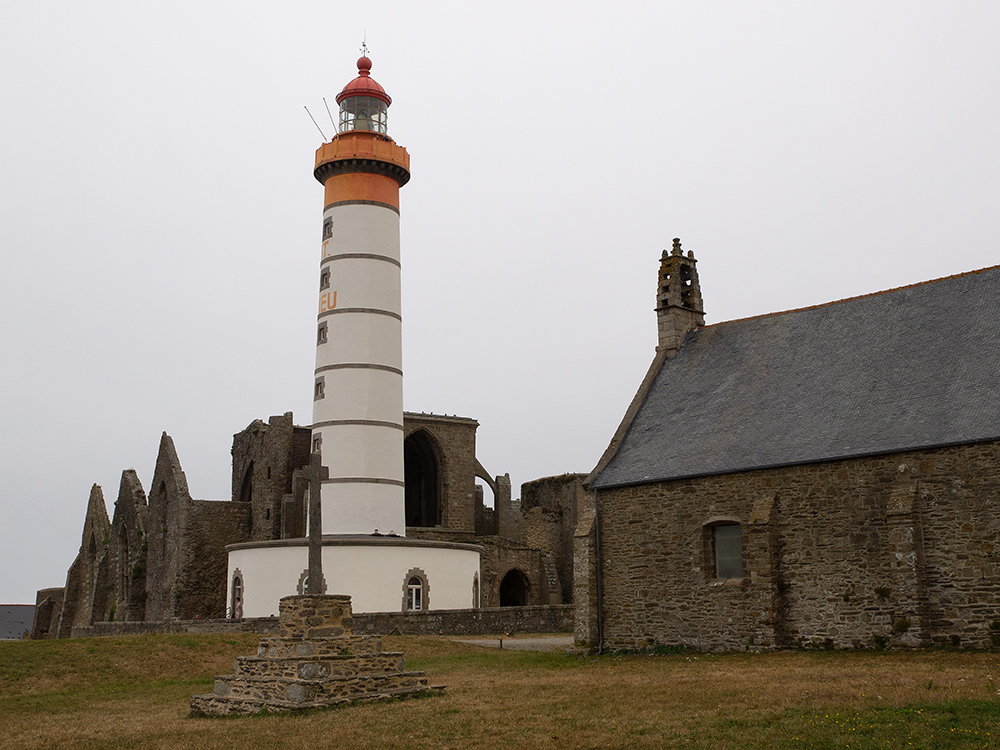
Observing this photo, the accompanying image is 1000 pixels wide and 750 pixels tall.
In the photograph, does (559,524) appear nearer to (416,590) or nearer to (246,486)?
(246,486)

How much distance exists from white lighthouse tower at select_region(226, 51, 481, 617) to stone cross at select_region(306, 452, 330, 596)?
13311 mm

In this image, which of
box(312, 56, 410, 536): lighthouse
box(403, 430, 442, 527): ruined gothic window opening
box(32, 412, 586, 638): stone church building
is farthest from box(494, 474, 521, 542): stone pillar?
box(312, 56, 410, 536): lighthouse

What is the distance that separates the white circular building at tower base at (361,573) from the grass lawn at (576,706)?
9.89 meters

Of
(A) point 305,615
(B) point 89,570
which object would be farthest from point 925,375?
(B) point 89,570

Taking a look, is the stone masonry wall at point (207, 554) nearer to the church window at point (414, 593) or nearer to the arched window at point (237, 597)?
the arched window at point (237, 597)

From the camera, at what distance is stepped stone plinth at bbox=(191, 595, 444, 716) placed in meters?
13.6

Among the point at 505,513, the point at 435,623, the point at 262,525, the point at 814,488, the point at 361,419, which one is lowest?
the point at 435,623

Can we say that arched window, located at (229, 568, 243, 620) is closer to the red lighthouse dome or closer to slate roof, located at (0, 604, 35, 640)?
the red lighthouse dome

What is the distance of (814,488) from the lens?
19.7 m

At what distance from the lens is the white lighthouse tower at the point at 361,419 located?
30219 millimetres

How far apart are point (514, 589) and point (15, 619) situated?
2814 centimetres

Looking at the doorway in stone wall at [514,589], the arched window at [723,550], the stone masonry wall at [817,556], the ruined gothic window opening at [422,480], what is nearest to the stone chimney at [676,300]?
the stone masonry wall at [817,556]

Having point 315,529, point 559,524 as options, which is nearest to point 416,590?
point 559,524

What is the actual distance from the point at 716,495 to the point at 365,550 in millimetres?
12621
